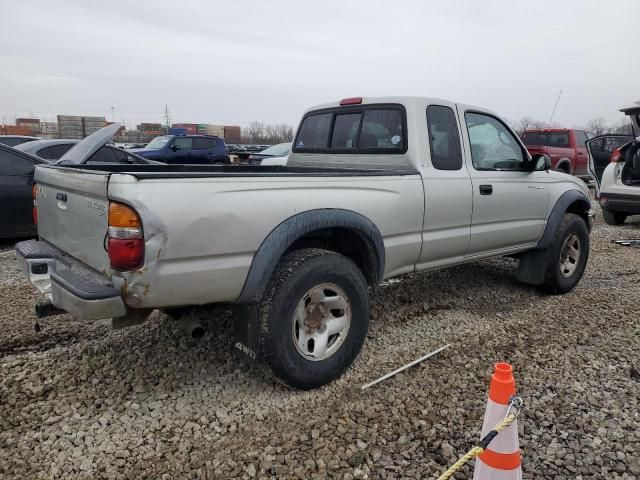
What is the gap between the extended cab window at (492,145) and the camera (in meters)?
4.20

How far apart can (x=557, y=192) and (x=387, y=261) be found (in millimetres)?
2454

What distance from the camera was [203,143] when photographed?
687 inches

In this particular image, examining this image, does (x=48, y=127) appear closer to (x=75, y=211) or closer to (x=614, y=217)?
(x=614, y=217)

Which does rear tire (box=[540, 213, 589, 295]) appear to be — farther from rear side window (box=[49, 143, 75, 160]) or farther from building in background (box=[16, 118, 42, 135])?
building in background (box=[16, 118, 42, 135])

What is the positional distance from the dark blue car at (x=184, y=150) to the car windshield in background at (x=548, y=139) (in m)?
10.5

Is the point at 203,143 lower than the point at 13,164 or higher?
higher

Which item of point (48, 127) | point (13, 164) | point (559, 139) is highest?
point (48, 127)

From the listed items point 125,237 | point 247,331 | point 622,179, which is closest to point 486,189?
point 247,331

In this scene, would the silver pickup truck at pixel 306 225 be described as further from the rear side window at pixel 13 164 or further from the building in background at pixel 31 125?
the building in background at pixel 31 125

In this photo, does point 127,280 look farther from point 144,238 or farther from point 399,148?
point 399,148

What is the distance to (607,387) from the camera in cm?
313

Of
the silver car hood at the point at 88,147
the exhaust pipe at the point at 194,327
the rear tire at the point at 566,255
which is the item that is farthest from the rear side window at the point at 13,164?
the rear tire at the point at 566,255

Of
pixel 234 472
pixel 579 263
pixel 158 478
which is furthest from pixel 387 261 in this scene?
pixel 579 263

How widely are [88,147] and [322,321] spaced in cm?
229
